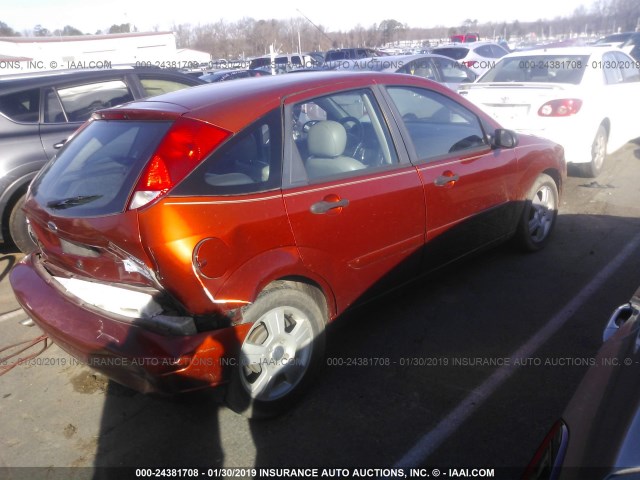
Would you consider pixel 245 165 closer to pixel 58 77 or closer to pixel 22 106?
pixel 22 106

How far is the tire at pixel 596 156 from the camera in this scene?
288 inches

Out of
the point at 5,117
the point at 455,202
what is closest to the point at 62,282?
the point at 455,202

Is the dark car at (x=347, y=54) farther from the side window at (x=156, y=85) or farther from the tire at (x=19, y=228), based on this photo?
the tire at (x=19, y=228)

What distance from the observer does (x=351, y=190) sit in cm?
325

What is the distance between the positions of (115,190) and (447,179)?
2.18 m

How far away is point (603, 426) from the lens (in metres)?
1.58

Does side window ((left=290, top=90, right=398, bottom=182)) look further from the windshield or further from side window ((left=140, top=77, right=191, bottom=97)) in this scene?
the windshield

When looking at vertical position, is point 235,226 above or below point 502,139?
below

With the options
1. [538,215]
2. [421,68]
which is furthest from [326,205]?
[421,68]

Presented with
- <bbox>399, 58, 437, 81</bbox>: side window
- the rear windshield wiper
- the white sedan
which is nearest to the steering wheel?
the rear windshield wiper

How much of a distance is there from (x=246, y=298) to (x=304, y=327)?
0.52 m

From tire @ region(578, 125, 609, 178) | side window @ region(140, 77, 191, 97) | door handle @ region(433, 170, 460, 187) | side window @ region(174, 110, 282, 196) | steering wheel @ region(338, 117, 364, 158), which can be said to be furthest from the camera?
tire @ region(578, 125, 609, 178)

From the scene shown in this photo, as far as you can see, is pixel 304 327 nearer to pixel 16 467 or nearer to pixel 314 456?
pixel 314 456

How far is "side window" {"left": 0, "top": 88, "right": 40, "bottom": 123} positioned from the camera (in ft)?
17.5
